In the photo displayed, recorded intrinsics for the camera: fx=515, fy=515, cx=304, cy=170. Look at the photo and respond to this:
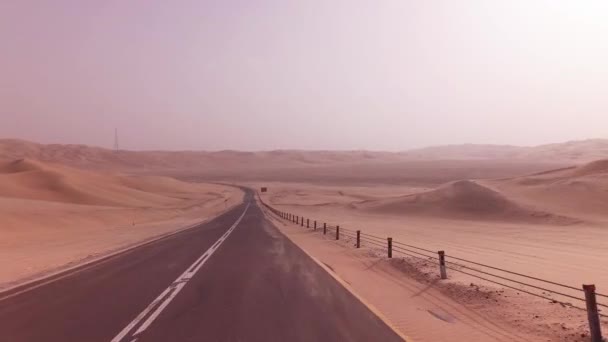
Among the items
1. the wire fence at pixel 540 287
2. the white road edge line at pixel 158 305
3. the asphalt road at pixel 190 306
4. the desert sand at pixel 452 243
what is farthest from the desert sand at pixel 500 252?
the white road edge line at pixel 158 305

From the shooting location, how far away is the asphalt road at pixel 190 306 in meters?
8.57

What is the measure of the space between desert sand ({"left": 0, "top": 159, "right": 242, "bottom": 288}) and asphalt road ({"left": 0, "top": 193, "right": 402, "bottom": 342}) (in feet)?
10.6

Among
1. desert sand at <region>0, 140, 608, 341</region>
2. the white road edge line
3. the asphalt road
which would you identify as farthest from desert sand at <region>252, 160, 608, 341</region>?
the white road edge line

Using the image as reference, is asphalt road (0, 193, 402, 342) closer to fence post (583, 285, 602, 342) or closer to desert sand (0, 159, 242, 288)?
fence post (583, 285, 602, 342)

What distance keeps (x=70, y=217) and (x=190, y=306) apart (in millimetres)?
43668

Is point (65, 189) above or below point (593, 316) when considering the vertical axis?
above

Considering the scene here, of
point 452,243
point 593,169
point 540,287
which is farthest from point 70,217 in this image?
point 593,169

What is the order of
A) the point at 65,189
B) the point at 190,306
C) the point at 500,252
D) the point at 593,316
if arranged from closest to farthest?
the point at 593,316, the point at 190,306, the point at 500,252, the point at 65,189

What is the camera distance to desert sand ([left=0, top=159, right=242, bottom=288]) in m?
22.8

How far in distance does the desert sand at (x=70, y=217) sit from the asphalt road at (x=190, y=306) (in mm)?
3226

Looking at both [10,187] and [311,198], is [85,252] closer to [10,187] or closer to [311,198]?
[10,187]

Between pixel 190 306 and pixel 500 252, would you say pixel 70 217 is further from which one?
pixel 190 306

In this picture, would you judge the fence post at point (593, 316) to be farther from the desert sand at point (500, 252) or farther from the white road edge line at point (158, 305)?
the white road edge line at point (158, 305)

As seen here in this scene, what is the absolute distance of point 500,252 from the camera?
22.3 metres
